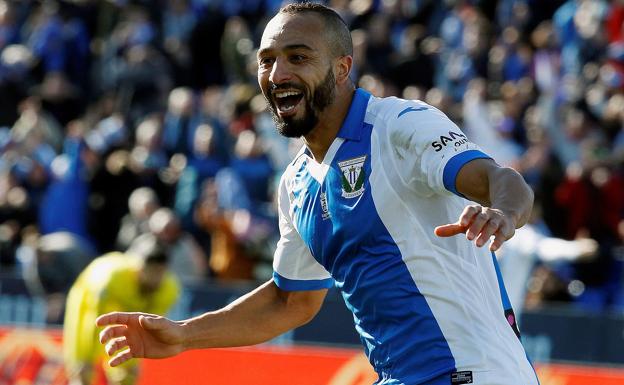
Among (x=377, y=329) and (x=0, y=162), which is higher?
(x=377, y=329)

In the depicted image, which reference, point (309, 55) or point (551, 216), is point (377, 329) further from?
point (551, 216)

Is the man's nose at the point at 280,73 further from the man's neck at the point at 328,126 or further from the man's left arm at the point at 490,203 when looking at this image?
the man's left arm at the point at 490,203

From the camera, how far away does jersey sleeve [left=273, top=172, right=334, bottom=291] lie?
5.37 meters

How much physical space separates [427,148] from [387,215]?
0.32 metres

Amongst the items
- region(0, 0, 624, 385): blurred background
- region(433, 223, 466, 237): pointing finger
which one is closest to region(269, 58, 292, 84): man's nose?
region(433, 223, 466, 237): pointing finger

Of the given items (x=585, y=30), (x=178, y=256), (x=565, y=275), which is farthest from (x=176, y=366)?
(x=585, y=30)

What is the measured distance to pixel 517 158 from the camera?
13523mm

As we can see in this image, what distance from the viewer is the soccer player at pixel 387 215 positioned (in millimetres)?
4629

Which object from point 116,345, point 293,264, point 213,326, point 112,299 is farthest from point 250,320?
point 112,299

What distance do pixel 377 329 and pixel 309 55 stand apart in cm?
106

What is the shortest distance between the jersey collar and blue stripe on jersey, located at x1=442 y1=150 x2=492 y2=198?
535 millimetres

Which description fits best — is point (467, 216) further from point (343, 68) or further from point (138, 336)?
point (138, 336)

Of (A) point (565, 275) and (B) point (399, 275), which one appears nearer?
(B) point (399, 275)

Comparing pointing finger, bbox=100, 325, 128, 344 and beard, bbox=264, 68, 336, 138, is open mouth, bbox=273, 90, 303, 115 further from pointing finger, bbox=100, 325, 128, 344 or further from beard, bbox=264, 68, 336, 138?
pointing finger, bbox=100, 325, 128, 344
